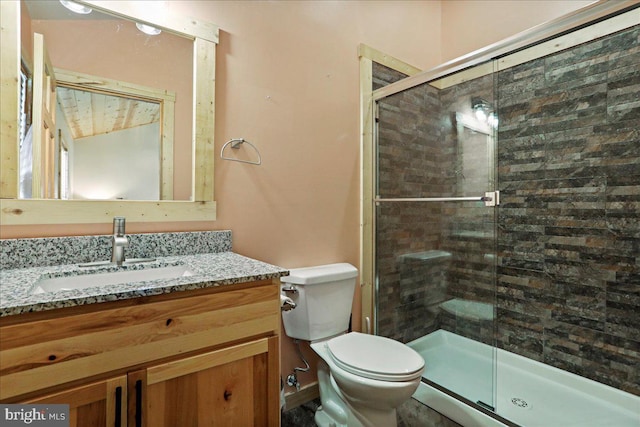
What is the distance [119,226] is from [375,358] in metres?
1.21

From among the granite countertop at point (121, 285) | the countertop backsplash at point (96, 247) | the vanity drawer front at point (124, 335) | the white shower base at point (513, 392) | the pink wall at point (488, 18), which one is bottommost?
the white shower base at point (513, 392)

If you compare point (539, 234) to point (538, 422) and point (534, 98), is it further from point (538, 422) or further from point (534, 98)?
point (538, 422)

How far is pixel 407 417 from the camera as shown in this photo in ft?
5.69

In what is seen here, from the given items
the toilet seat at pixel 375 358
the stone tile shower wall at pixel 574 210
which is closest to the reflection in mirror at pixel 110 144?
the toilet seat at pixel 375 358

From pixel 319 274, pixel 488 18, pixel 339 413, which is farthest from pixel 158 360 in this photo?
pixel 488 18

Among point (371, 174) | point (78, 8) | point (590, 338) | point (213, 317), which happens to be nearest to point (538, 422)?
point (590, 338)

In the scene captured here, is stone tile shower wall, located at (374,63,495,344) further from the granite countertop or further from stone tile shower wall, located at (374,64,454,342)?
the granite countertop

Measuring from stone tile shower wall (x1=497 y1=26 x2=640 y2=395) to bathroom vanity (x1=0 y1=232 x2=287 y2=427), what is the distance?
1.81 metres

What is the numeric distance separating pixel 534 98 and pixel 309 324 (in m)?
1.99

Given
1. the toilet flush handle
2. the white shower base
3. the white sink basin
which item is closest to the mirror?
the white sink basin

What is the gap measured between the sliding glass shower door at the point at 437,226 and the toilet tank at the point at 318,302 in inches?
19.9

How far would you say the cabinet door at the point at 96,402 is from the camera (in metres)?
0.79

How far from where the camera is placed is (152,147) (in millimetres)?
1455

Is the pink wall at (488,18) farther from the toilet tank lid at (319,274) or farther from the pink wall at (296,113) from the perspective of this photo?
the toilet tank lid at (319,274)
